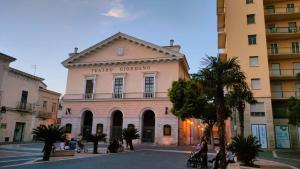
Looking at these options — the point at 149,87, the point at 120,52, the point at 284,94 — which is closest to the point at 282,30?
the point at 284,94

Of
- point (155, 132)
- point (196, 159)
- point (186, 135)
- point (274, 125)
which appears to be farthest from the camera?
point (186, 135)

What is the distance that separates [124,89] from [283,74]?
20.4m

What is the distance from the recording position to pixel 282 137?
3016 cm

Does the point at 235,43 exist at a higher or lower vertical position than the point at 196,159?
higher

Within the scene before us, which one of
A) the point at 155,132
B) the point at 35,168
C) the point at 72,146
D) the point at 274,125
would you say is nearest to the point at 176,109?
the point at 155,132

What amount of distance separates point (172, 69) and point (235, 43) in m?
8.85

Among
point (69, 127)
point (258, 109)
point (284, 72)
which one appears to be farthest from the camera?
point (69, 127)

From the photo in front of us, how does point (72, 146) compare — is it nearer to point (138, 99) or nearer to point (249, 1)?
point (138, 99)

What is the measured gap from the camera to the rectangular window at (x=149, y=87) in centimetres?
3697

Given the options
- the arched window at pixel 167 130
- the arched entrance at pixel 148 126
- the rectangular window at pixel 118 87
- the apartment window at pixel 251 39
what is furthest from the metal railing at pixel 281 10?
the rectangular window at pixel 118 87

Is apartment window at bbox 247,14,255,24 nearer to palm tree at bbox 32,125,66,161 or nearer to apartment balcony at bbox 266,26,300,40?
apartment balcony at bbox 266,26,300,40

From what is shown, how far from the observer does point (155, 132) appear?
3550cm

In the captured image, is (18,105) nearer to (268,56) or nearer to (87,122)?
(87,122)

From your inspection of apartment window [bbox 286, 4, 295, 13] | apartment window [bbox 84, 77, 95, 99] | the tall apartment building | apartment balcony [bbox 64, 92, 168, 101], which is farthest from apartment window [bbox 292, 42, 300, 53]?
apartment window [bbox 84, 77, 95, 99]
